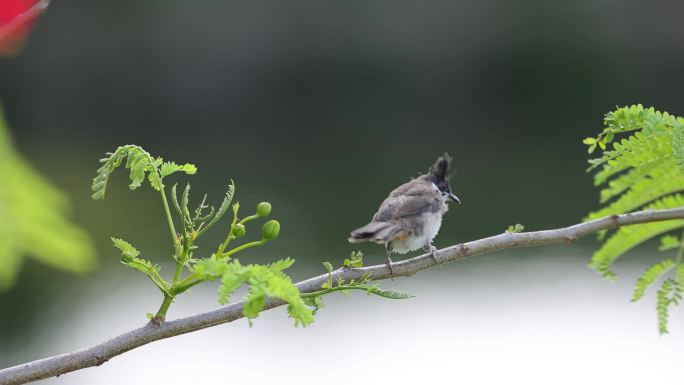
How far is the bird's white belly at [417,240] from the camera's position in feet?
17.3

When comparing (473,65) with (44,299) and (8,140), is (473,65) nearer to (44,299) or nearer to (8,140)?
(44,299)

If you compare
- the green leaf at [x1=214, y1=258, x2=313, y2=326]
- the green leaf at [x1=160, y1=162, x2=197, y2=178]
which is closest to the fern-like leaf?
the green leaf at [x1=160, y1=162, x2=197, y2=178]

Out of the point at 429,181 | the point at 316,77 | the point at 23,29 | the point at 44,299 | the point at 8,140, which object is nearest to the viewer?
the point at 8,140

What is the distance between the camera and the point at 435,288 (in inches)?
610

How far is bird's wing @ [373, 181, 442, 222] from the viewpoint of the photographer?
5.24 m

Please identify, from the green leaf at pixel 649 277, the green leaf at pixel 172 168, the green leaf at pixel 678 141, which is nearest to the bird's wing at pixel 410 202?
the green leaf at pixel 649 277

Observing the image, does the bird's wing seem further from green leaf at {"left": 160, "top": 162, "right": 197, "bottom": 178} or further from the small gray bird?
green leaf at {"left": 160, "top": 162, "right": 197, "bottom": 178}

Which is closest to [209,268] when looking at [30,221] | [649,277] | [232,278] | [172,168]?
[232,278]

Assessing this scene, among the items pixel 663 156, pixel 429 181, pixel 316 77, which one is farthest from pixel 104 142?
pixel 663 156

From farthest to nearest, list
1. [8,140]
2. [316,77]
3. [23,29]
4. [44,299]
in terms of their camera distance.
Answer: [316,77], [44,299], [23,29], [8,140]

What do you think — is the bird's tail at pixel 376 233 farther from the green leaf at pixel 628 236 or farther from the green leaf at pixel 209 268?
the green leaf at pixel 209 268

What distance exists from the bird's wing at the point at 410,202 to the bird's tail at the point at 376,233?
0.22m

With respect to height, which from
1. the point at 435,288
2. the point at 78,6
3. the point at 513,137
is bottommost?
the point at 435,288

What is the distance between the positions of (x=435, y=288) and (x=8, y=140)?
14.7 meters
